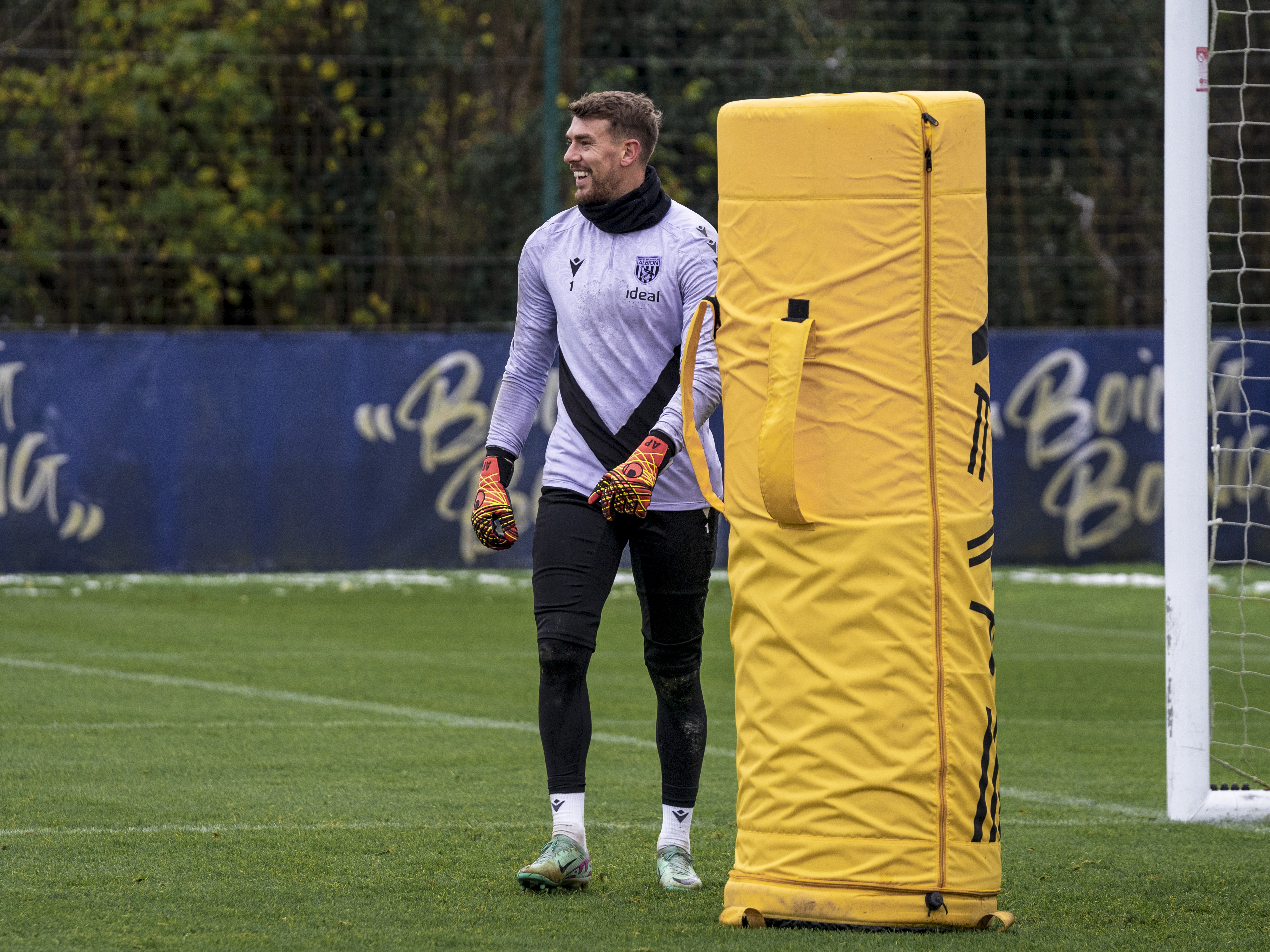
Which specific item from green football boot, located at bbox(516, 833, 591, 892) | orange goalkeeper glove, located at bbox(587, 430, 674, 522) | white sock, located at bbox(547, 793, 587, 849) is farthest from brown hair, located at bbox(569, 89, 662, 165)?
green football boot, located at bbox(516, 833, 591, 892)

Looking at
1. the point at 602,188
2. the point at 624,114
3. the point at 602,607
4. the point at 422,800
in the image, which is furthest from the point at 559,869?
the point at 624,114

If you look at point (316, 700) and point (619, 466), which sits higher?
point (619, 466)

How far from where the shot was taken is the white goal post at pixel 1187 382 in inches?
229

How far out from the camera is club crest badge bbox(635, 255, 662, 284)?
16.5ft

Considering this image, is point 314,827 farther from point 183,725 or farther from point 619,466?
point 183,725

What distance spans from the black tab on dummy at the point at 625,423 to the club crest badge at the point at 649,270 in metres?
0.20

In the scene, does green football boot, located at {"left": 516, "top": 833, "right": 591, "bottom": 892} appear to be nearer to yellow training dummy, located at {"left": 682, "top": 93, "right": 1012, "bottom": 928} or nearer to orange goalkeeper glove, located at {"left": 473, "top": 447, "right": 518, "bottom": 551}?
yellow training dummy, located at {"left": 682, "top": 93, "right": 1012, "bottom": 928}

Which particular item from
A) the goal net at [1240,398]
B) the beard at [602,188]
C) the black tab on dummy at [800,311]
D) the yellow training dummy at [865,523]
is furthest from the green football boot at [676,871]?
the goal net at [1240,398]

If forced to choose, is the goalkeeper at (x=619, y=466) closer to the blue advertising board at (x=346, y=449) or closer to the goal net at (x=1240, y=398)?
the goal net at (x=1240, y=398)

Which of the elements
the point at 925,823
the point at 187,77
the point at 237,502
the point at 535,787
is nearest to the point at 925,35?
the point at 187,77

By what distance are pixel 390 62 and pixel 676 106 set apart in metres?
2.79

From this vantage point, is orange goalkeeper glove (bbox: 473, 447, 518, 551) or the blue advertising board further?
the blue advertising board

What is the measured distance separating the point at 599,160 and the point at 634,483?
912 mm

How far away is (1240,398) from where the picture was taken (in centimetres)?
1497
